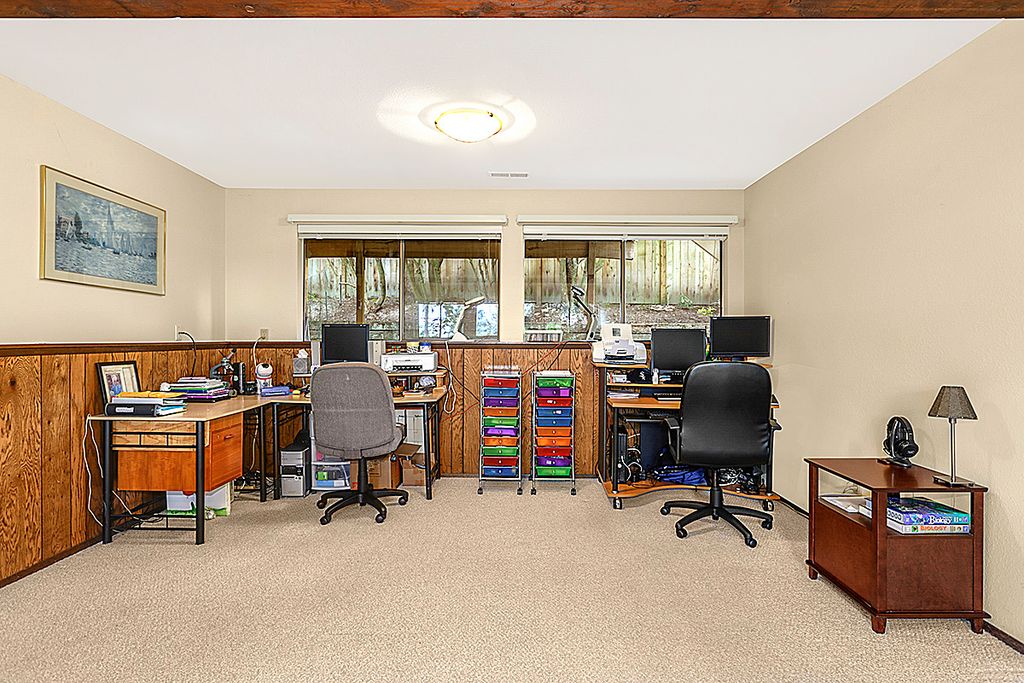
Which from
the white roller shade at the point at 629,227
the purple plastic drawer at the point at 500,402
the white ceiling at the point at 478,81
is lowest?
the purple plastic drawer at the point at 500,402

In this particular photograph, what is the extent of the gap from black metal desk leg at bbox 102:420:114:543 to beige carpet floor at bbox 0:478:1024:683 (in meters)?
0.12

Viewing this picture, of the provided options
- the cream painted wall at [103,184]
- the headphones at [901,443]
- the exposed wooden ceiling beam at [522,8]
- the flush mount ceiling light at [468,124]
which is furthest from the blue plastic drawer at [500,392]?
the exposed wooden ceiling beam at [522,8]

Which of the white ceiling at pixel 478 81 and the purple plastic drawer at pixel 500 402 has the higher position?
the white ceiling at pixel 478 81

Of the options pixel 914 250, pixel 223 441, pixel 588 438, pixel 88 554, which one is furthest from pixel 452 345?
pixel 914 250

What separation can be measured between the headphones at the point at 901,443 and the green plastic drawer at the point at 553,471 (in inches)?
101

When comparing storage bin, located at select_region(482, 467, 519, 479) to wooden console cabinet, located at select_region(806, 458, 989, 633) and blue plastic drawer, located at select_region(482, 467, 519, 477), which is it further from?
wooden console cabinet, located at select_region(806, 458, 989, 633)

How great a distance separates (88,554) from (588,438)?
360 cm

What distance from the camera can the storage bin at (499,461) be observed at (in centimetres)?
511

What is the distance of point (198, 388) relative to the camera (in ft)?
14.1

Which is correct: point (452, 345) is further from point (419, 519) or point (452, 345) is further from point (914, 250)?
point (914, 250)

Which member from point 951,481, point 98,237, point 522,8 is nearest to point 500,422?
point 98,237

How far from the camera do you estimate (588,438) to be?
17.8 feet

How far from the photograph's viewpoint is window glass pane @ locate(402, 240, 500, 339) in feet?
18.4

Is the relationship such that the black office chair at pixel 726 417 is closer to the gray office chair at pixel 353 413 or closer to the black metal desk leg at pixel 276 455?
the gray office chair at pixel 353 413
